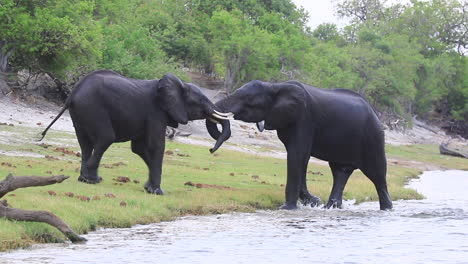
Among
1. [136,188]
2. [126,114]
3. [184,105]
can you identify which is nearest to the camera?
[126,114]

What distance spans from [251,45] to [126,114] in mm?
55227

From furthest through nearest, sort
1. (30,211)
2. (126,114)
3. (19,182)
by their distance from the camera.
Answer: (126,114) → (30,211) → (19,182)

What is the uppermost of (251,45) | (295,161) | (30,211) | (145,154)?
(251,45)

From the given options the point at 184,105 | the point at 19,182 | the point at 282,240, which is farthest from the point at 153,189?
the point at 19,182

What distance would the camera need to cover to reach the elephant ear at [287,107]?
25.0 m

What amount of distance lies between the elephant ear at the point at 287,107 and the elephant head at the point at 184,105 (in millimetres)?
1383

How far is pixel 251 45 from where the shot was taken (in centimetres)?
7906

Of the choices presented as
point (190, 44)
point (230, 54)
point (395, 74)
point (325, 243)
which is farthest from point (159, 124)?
point (395, 74)

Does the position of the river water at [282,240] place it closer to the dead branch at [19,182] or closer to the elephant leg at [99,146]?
the dead branch at [19,182]

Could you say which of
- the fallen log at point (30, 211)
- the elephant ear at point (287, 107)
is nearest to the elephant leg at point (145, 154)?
the elephant ear at point (287, 107)

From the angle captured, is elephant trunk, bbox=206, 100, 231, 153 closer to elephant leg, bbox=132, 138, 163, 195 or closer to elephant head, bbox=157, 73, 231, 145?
elephant head, bbox=157, 73, 231, 145

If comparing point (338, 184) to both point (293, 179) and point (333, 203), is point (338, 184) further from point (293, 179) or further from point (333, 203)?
point (293, 179)

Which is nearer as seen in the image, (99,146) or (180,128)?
(99,146)

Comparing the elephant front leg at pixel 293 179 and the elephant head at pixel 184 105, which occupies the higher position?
the elephant head at pixel 184 105
